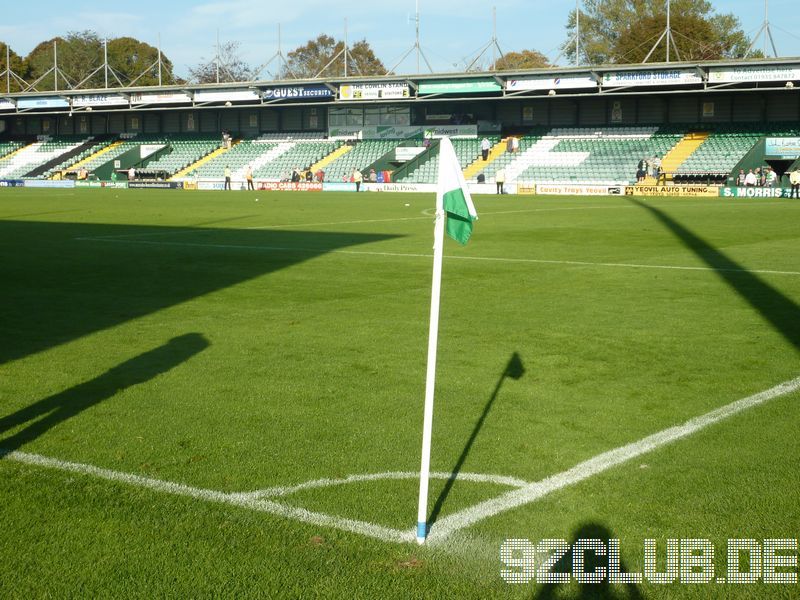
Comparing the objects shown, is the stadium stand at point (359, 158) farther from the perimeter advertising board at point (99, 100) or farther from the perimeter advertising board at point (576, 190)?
the perimeter advertising board at point (99, 100)

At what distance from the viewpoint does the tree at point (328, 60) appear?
10975 cm

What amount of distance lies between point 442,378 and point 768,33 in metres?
54.0

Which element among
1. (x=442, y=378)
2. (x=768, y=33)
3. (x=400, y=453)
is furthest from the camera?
(x=768, y=33)

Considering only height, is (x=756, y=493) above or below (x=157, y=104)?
below

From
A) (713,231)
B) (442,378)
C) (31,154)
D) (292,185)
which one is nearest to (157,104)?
(31,154)

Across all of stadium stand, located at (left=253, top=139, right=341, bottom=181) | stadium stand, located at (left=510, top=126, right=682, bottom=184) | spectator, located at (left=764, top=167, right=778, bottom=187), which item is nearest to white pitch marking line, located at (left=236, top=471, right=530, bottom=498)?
spectator, located at (left=764, top=167, right=778, bottom=187)

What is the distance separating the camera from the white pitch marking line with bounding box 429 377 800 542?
4863 millimetres

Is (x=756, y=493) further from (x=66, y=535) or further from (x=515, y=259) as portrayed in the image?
(x=515, y=259)

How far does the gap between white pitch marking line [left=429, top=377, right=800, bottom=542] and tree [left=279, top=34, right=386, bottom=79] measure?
103353mm

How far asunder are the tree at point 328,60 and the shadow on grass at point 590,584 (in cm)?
10560

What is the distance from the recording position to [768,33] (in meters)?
55.1

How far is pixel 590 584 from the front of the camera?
13.9 ft

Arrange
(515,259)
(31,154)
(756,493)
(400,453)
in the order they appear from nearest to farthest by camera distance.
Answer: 1. (756,493)
2. (400,453)
3. (515,259)
4. (31,154)

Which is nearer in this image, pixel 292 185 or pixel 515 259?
pixel 515 259
